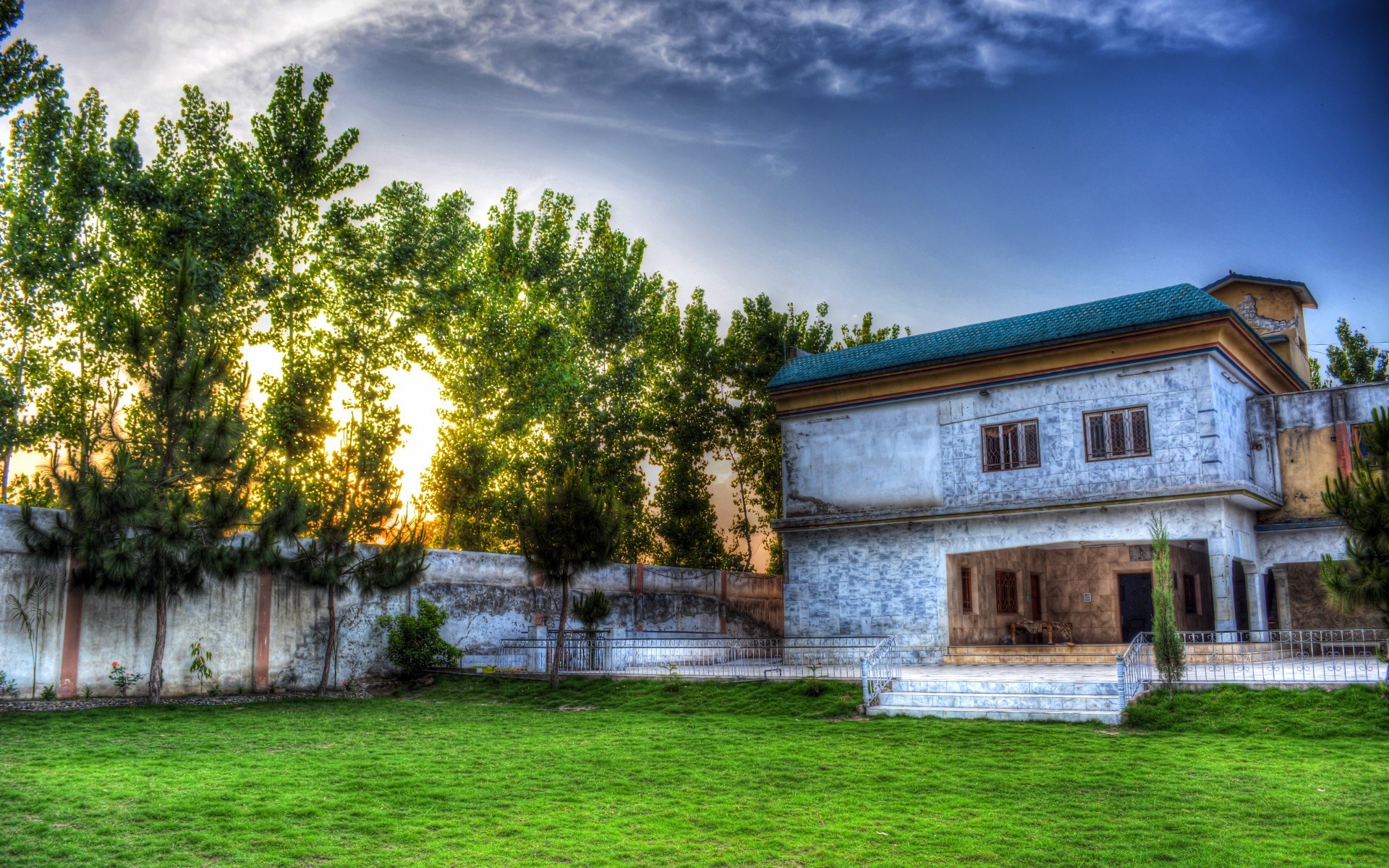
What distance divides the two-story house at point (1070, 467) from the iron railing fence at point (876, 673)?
516 centimetres

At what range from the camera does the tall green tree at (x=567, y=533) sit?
Result: 1903 cm

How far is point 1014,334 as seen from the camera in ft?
72.0

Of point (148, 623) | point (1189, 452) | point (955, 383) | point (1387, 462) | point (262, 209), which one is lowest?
point (148, 623)

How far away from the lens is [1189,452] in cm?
1931

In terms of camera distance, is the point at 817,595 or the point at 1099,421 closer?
the point at 1099,421

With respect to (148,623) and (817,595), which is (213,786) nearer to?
(148,623)

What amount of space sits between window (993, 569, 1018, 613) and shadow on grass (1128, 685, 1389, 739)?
10.5m

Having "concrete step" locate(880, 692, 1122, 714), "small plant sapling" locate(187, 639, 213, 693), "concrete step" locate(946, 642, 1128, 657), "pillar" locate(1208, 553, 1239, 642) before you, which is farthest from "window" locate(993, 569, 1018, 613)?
"small plant sapling" locate(187, 639, 213, 693)

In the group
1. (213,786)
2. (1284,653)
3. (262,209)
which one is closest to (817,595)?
(1284,653)

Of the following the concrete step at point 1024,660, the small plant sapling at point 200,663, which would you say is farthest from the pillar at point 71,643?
the concrete step at point 1024,660

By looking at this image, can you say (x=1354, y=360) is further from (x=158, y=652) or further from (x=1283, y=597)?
(x=158, y=652)

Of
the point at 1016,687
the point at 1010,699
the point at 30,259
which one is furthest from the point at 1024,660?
the point at 30,259

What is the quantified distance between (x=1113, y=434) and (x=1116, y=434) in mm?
67

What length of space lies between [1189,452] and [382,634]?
53.8ft
